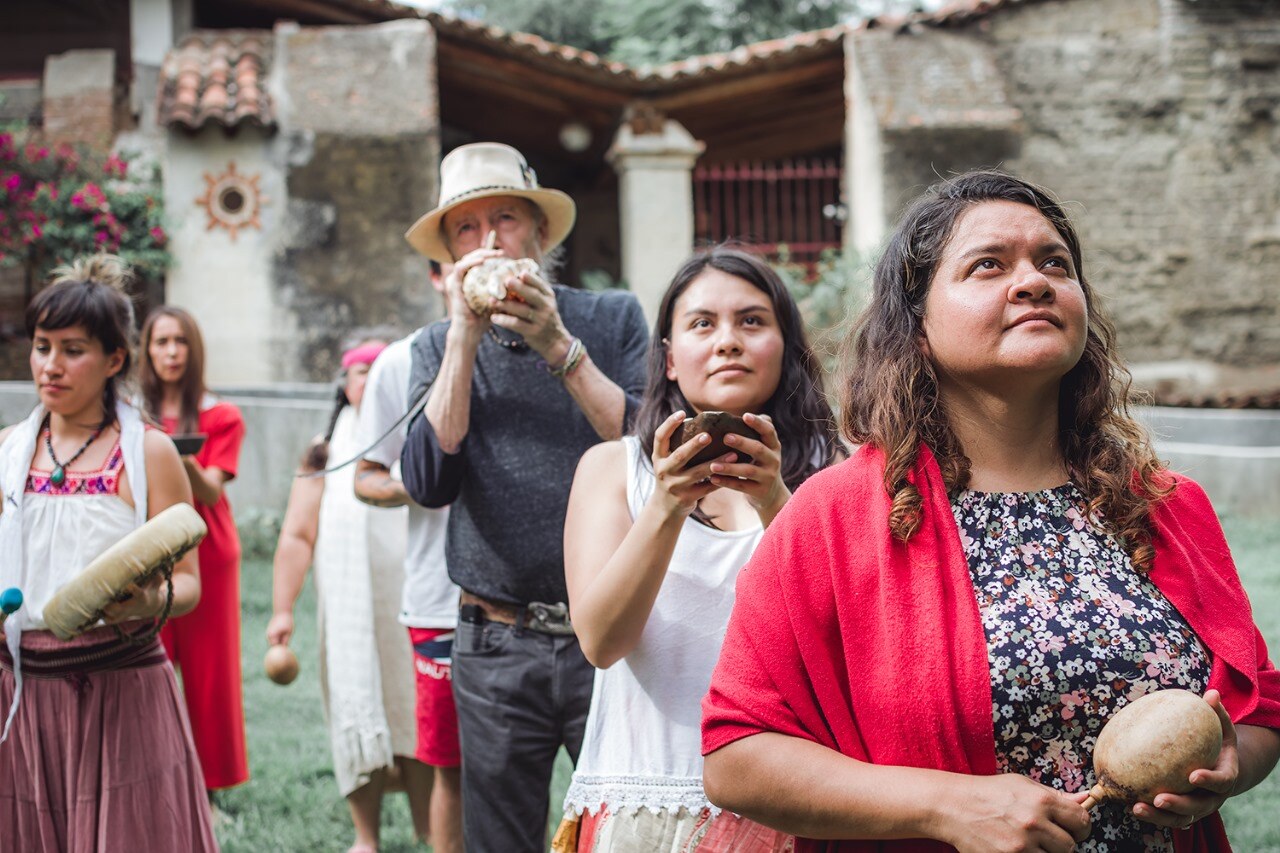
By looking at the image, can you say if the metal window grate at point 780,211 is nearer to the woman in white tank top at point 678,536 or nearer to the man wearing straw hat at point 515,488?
the man wearing straw hat at point 515,488

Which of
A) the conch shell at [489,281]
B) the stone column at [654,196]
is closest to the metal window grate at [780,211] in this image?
the stone column at [654,196]

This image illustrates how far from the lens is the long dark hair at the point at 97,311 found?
3.00 meters

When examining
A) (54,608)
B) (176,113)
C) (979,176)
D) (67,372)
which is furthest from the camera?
(176,113)

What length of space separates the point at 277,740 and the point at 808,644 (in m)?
4.21

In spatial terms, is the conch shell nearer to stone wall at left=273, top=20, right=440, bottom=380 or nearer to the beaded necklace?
the beaded necklace

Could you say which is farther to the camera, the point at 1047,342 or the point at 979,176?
the point at 979,176

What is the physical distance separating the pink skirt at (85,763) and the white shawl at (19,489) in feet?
0.14

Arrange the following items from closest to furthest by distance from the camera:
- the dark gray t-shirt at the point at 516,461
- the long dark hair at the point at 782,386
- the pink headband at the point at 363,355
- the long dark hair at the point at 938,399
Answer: the long dark hair at the point at 938,399, the long dark hair at the point at 782,386, the dark gray t-shirt at the point at 516,461, the pink headband at the point at 363,355

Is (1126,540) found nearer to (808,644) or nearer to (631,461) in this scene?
(808,644)

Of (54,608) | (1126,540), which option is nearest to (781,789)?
(1126,540)

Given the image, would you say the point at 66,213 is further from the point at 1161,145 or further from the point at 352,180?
the point at 1161,145

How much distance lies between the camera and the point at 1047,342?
5.35 feet

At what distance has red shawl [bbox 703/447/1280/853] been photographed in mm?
1535

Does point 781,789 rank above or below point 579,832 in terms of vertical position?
above
